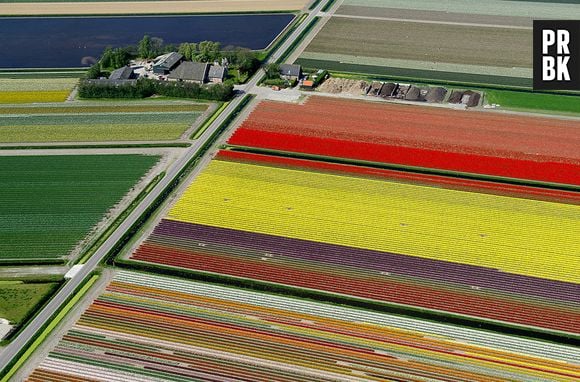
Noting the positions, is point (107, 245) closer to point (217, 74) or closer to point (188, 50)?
point (217, 74)

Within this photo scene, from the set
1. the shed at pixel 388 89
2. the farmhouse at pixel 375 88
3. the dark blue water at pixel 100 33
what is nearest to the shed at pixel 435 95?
the shed at pixel 388 89

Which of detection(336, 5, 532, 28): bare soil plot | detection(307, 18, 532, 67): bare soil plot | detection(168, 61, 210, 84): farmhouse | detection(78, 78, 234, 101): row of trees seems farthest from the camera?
detection(336, 5, 532, 28): bare soil plot

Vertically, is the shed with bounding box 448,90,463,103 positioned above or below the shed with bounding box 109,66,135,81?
above

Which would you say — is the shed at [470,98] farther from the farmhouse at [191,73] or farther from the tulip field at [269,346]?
the tulip field at [269,346]

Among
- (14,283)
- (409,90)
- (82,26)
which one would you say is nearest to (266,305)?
(14,283)

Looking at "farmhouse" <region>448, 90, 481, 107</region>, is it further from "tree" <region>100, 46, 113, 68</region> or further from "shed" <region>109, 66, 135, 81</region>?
"tree" <region>100, 46, 113, 68</region>

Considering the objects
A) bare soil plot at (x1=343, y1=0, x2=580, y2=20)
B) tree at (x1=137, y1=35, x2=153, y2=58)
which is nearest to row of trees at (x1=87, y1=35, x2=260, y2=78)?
tree at (x1=137, y1=35, x2=153, y2=58)

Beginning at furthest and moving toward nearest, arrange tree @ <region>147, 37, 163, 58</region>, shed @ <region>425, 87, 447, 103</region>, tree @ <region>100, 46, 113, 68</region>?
tree @ <region>147, 37, 163, 58</region>, tree @ <region>100, 46, 113, 68</region>, shed @ <region>425, 87, 447, 103</region>
